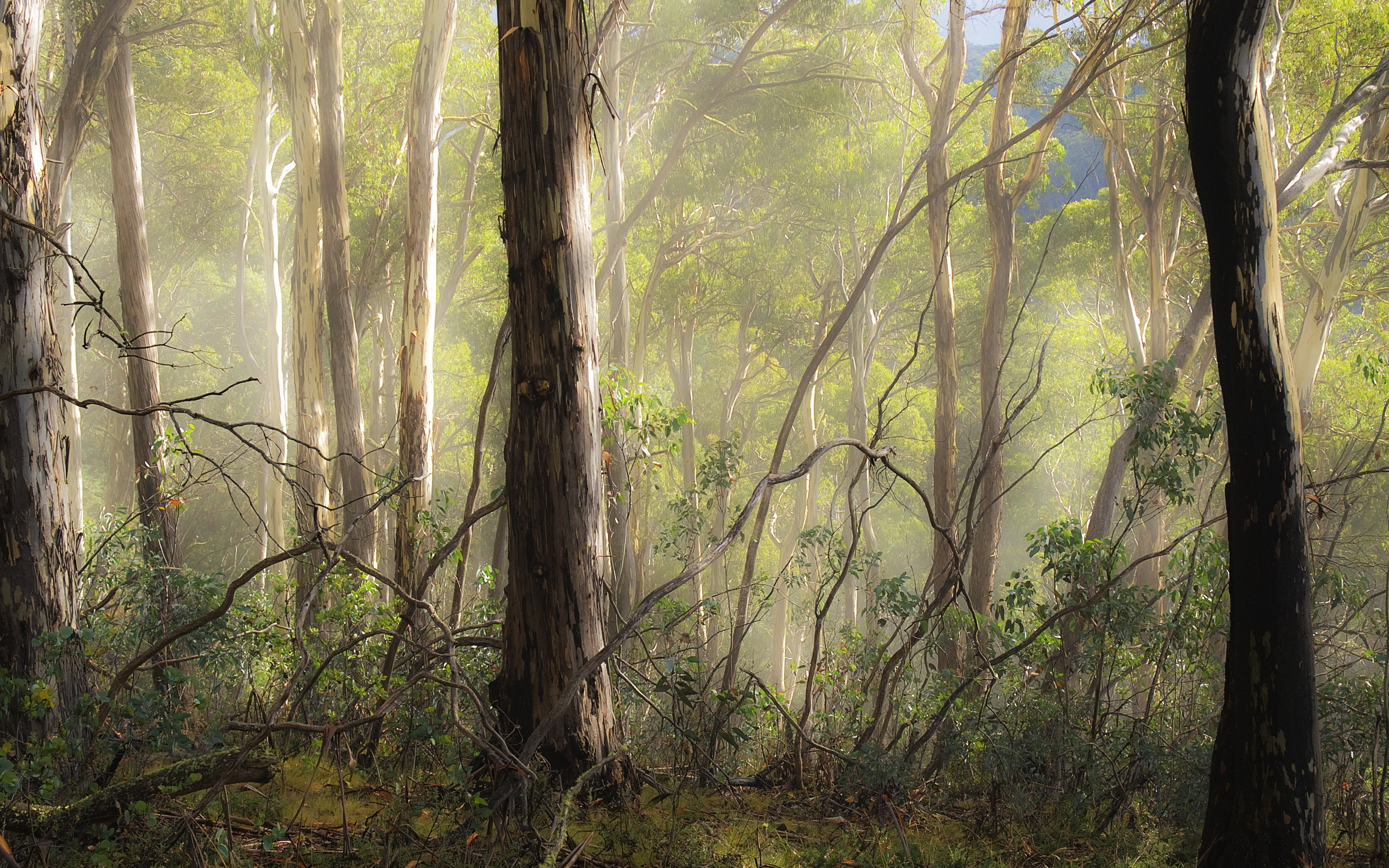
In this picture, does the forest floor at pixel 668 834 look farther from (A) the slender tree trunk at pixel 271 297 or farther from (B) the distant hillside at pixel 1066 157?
(A) the slender tree trunk at pixel 271 297

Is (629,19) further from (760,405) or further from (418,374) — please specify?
(760,405)

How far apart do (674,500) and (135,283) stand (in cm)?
528

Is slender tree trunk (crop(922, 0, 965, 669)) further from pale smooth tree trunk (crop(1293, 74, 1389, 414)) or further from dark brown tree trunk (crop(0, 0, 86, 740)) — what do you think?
dark brown tree trunk (crop(0, 0, 86, 740))

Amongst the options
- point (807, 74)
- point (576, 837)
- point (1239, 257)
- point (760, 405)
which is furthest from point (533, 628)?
point (760, 405)

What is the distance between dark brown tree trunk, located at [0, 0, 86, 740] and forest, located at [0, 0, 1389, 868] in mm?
16

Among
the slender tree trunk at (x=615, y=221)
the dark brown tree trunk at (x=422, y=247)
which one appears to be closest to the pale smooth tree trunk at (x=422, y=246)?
the dark brown tree trunk at (x=422, y=247)

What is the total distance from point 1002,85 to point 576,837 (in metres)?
8.61

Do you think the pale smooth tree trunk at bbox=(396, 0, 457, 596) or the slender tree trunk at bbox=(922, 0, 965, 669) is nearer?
the pale smooth tree trunk at bbox=(396, 0, 457, 596)

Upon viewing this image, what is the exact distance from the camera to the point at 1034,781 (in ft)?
11.4

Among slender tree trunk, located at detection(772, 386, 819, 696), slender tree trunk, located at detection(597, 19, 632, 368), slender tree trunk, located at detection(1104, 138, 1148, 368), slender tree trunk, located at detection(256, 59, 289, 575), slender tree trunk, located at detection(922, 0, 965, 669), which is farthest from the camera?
slender tree trunk, located at detection(772, 386, 819, 696)

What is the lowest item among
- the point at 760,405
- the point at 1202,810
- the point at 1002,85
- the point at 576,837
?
the point at 1202,810

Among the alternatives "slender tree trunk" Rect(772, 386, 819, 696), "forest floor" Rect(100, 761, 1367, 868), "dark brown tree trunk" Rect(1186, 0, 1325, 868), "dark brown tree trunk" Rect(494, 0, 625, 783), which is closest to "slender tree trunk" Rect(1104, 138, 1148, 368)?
"slender tree trunk" Rect(772, 386, 819, 696)

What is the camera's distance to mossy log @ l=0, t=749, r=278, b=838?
2285 millimetres

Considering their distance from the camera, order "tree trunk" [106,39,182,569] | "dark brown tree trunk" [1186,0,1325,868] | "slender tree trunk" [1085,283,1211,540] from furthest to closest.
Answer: "slender tree trunk" [1085,283,1211,540] → "tree trunk" [106,39,182,569] → "dark brown tree trunk" [1186,0,1325,868]
